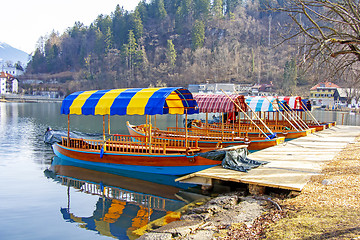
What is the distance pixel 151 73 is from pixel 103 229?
97773mm

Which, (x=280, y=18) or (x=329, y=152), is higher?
(x=280, y=18)

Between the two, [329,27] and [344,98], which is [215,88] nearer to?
[344,98]

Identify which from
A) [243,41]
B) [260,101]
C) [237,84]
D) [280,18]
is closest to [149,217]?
[260,101]

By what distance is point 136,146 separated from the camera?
15.7 meters

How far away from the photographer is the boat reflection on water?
31.3ft

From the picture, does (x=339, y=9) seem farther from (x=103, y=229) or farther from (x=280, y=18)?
(x=280, y=18)

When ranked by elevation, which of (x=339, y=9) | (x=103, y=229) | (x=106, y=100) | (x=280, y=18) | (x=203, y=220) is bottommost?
(x=103, y=229)

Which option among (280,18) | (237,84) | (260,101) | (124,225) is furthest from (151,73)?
(124,225)

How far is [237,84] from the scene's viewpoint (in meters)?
97.6

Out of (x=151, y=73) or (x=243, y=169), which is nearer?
(x=243, y=169)

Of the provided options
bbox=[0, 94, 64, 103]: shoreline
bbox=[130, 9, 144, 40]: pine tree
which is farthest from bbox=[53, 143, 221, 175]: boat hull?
bbox=[130, 9, 144, 40]: pine tree

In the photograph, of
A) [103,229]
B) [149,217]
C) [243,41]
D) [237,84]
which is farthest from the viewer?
[243,41]

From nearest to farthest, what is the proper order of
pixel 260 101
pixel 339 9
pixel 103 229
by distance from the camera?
pixel 103 229, pixel 339 9, pixel 260 101

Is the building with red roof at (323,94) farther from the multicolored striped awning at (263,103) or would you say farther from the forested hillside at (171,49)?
the multicolored striped awning at (263,103)
